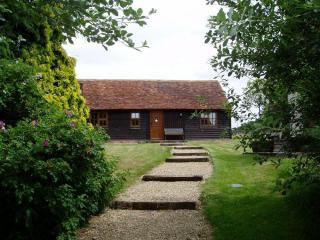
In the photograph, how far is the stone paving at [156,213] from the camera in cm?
627

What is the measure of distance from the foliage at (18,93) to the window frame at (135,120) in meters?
23.7

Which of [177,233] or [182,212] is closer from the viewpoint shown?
[177,233]

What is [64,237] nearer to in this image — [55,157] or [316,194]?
[55,157]

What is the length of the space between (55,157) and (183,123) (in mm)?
26455

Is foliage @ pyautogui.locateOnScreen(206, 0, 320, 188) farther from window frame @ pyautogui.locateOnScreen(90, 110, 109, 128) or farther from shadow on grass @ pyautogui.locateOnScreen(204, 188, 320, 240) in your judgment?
window frame @ pyautogui.locateOnScreen(90, 110, 109, 128)

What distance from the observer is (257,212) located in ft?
22.6

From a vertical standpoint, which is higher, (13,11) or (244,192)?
(13,11)

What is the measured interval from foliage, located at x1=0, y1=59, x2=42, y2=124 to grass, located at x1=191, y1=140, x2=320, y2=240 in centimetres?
387

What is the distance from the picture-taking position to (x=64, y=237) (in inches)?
214

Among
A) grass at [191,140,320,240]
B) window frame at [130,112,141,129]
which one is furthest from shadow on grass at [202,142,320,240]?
window frame at [130,112,141,129]

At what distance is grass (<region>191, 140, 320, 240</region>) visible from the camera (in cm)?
582

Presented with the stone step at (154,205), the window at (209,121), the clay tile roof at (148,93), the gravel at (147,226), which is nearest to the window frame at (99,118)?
the clay tile roof at (148,93)

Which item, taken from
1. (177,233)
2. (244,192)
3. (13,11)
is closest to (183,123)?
(244,192)

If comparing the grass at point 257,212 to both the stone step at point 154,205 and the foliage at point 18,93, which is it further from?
the foliage at point 18,93
